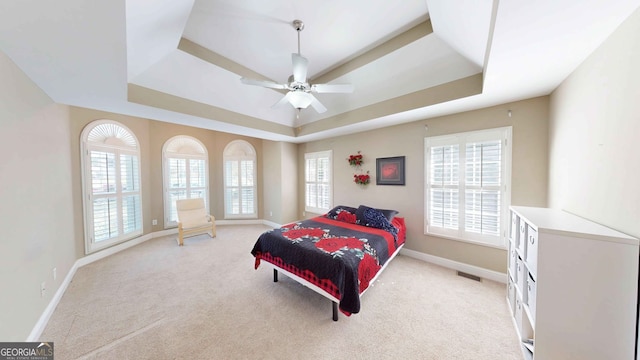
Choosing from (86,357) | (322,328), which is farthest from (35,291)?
(322,328)

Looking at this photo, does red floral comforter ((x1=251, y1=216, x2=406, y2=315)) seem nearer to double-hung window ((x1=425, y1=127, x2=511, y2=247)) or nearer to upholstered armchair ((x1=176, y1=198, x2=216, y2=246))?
double-hung window ((x1=425, y1=127, x2=511, y2=247))

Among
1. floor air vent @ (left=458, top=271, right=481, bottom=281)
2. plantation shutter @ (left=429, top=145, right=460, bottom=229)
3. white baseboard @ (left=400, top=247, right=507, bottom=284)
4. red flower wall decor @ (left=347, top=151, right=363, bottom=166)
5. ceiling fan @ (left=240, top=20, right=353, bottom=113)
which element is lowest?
floor air vent @ (left=458, top=271, right=481, bottom=281)

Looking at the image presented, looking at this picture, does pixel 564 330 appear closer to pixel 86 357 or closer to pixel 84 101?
pixel 86 357

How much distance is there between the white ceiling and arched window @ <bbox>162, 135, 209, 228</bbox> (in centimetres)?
201

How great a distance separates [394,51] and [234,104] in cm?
269

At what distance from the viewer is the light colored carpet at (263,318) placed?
1.66m

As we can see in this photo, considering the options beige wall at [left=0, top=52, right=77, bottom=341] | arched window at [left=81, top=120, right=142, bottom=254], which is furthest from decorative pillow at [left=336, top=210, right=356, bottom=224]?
arched window at [left=81, top=120, right=142, bottom=254]

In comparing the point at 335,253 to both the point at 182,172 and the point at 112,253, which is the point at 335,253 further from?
the point at 182,172

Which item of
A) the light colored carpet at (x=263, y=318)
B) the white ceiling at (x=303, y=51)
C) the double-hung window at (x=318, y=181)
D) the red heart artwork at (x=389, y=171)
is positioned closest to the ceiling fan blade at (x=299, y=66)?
the white ceiling at (x=303, y=51)

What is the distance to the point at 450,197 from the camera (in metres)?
3.05

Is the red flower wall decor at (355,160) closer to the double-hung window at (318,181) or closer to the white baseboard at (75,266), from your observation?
the double-hung window at (318,181)

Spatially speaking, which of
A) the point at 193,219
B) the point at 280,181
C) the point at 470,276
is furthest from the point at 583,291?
the point at 193,219

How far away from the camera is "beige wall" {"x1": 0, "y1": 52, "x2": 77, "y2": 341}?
59.1 inches

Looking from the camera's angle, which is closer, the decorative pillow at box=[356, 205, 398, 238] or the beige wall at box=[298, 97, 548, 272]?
the beige wall at box=[298, 97, 548, 272]
